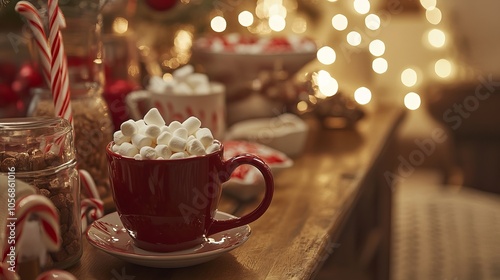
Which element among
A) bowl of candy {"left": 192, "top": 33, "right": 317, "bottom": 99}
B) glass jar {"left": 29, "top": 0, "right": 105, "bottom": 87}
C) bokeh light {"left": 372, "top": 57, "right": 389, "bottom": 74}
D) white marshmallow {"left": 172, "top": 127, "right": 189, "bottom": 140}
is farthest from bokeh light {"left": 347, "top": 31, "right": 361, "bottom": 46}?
white marshmallow {"left": 172, "top": 127, "right": 189, "bottom": 140}

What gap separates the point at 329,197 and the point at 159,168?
0.42m

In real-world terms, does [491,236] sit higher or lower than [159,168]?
lower

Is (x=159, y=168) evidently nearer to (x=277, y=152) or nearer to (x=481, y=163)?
(x=277, y=152)

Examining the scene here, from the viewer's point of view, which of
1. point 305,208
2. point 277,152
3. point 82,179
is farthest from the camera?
point 277,152

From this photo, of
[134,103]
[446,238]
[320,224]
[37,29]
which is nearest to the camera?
[37,29]

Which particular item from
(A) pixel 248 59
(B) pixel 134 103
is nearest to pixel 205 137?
(B) pixel 134 103

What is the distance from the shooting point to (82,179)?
3.01ft

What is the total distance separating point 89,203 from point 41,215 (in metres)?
0.28

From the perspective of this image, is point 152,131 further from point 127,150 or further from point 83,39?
point 83,39

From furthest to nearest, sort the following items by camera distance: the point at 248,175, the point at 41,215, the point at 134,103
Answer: the point at 134,103 < the point at 248,175 < the point at 41,215

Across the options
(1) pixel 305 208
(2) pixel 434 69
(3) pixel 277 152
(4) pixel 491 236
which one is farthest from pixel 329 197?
(2) pixel 434 69

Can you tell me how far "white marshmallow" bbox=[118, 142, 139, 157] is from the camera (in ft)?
2.43

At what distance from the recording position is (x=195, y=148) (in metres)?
0.74

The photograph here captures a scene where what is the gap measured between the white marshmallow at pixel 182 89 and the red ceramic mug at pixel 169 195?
483 millimetres
